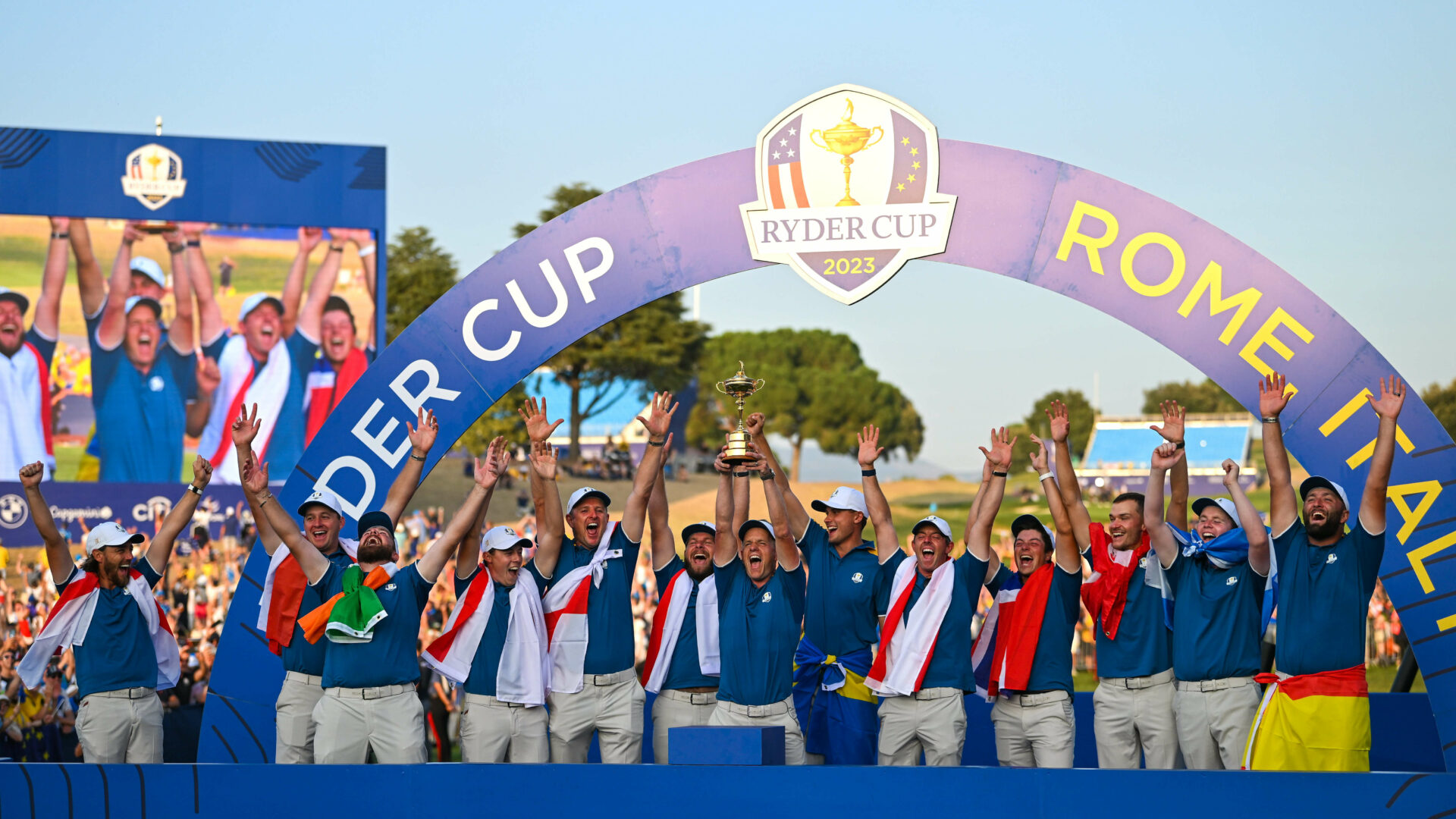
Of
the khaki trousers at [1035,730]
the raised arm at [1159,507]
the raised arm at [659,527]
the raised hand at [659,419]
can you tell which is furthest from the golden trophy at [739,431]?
the raised arm at [1159,507]

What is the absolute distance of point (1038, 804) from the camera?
5.75 metres

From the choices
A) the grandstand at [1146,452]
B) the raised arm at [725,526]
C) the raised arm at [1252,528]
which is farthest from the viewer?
the grandstand at [1146,452]

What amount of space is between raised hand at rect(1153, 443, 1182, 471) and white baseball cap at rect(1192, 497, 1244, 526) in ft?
0.82

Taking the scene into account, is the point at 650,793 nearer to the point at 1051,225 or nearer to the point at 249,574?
the point at 249,574

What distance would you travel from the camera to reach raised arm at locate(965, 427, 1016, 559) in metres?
6.98

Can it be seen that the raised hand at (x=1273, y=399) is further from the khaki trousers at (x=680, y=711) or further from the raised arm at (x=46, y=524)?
the raised arm at (x=46, y=524)

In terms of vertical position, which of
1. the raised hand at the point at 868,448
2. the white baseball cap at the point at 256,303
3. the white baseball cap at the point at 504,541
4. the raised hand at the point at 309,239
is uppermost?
the raised hand at the point at 309,239

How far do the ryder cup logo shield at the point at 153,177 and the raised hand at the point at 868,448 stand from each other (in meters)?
17.6

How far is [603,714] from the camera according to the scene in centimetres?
727

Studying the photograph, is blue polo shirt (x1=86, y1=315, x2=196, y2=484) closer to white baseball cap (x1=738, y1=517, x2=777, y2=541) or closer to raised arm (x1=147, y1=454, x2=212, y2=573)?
raised arm (x1=147, y1=454, x2=212, y2=573)

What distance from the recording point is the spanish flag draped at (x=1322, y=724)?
6309 millimetres

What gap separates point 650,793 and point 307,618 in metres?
1.94

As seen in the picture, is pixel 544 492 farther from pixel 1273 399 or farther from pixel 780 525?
pixel 1273 399

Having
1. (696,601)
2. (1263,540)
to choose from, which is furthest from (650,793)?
(1263,540)
